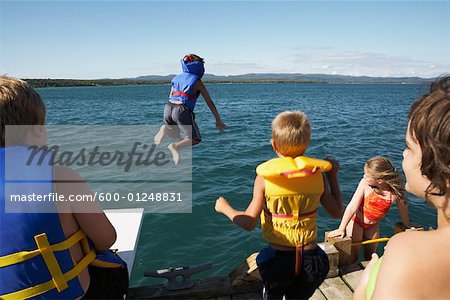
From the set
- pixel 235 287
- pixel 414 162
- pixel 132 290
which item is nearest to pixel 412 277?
pixel 414 162

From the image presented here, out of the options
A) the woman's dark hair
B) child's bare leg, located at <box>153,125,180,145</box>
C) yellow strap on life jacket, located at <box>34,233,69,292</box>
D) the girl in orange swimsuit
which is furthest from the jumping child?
the woman's dark hair

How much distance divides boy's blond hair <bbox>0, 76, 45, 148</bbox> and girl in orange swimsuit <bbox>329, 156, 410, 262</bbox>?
11.6 feet

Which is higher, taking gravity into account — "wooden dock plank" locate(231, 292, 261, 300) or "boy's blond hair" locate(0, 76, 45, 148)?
"boy's blond hair" locate(0, 76, 45, 148)

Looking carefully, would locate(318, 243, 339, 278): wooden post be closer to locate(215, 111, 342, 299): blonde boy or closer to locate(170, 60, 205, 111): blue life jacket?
locate(215, 111, 342, 299): blonde boy

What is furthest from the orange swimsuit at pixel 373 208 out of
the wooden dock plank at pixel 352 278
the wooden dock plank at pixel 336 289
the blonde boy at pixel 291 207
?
the blonde boy at pixel 291 207

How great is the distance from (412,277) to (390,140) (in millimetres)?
20703

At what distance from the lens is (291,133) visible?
260cm

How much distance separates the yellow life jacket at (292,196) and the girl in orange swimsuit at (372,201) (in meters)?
1.72

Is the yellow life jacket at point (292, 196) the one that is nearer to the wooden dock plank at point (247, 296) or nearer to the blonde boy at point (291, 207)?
the blonde boy at point (291, 207)

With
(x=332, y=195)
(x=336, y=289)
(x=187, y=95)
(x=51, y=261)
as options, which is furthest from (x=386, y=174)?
(x=51, y=261)

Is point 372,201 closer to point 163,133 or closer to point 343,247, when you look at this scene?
point 343,247

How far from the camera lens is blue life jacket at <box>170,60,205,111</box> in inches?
221

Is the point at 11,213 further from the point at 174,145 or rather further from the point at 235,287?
the point at 174,145

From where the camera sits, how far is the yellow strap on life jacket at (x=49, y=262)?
7.11 feet
